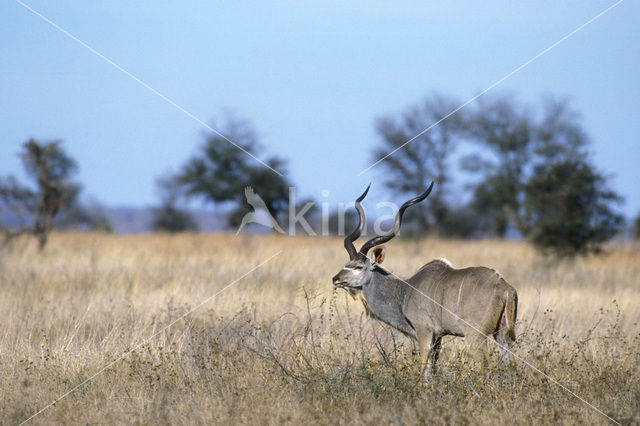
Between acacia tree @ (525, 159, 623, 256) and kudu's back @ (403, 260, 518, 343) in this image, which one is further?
acacia tree @ (525, 159, 623, 256)

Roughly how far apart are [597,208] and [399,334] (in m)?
13.7

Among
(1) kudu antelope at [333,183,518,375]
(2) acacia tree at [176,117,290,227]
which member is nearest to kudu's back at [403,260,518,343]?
(1) kudu antelope at [333,183,518,375]

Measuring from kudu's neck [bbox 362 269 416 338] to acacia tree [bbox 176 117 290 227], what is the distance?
25615 mm

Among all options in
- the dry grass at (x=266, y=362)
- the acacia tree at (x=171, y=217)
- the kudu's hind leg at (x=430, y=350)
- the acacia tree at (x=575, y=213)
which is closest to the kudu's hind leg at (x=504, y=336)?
the dry grass at (x=266, y=362)

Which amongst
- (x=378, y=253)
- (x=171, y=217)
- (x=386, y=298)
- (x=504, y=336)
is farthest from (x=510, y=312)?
→ (x=171, y=217)

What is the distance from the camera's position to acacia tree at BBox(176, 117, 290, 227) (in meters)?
34.8

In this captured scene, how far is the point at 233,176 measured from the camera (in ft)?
122

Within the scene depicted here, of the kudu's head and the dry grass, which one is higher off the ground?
the kudu's head

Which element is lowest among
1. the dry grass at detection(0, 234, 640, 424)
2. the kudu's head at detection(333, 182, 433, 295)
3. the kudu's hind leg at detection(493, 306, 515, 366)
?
the dry grass at detection(0, 234, 640, 424)

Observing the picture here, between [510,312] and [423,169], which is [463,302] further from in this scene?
[423,169]

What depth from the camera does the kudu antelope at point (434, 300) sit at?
726 centimetres

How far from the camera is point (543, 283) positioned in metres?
14.9

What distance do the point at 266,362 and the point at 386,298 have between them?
190cm

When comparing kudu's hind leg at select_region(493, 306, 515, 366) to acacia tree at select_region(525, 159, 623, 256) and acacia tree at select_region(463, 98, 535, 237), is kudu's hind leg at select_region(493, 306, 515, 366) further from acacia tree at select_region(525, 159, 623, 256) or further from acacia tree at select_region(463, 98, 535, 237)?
acacia tree at select_region(463, 98, 535, 237)
